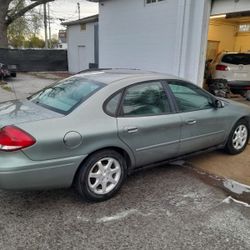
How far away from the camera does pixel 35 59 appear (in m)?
21.5

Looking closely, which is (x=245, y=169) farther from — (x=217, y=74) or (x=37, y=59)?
(x=37, y=59)

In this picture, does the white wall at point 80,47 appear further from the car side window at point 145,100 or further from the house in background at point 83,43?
the car side window at point 145,100

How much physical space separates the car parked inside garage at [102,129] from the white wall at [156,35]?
5091mm

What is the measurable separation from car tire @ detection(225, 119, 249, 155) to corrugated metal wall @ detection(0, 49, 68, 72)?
18836mm

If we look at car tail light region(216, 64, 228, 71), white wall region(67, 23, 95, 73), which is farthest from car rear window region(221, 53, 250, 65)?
white wall region(67, 23, 95, 73)

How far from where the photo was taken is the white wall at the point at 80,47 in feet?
61.3

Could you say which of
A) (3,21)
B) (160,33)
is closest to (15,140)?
(160,33)

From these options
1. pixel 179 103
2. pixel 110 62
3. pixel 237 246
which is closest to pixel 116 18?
pixel 110 62

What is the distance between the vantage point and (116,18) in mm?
12914

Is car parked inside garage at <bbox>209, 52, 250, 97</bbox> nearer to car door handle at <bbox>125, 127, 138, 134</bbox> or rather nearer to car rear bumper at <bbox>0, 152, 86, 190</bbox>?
car door handle at <bbox>125, 127, 138, 134</bbox>

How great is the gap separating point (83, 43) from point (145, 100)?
16.7 meters

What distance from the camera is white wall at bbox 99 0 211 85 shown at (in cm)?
909

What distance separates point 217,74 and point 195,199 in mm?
8575

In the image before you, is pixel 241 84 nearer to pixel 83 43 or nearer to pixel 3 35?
pixel 83 43
